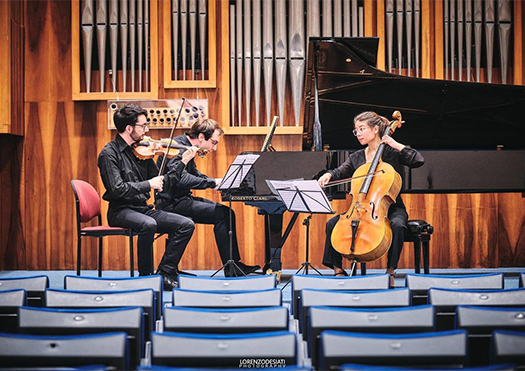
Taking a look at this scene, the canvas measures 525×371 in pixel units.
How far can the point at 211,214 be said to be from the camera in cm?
418

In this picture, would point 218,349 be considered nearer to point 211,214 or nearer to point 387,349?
point 387,349

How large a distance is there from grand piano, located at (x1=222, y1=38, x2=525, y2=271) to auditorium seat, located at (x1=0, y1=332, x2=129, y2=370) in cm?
245

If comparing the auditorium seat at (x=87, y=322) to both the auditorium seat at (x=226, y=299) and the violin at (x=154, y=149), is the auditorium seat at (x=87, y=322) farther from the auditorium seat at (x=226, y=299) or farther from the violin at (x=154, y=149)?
the violin at (x=154, y=149)

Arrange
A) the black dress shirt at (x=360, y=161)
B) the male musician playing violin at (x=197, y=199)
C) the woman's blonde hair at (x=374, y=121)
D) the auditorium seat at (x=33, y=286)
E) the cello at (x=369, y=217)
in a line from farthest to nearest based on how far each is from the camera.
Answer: the male musician playing violin at (x=197, y=199), the black dress shirt at (x=360, y=161), the woman's blonde hair at (x=374, y=121), the cello at (x=369, y=217), the auditorium seat at (x=33, y=286)

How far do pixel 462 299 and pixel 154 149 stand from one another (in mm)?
2578

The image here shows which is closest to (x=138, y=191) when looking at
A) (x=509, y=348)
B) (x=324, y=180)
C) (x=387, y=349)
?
(x=324, y=180)

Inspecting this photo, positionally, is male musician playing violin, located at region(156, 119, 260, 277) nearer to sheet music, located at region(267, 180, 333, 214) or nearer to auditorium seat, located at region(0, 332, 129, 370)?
sheet music, located at region(267, 180, 333, 214)

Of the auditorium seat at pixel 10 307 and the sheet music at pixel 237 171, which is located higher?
the sheet music at pixel 237 171

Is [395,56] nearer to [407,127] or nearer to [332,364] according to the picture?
[407,127]

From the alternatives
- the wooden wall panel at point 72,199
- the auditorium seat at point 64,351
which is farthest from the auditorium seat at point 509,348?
the wooden wall panel at point 72,199

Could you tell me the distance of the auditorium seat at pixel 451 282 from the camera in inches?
87.7

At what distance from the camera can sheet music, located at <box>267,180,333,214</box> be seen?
10.8 ft

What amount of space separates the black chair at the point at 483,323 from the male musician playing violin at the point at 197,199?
248cm

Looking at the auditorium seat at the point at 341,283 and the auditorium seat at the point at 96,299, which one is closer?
the auditorium seat at the point at 96,299
